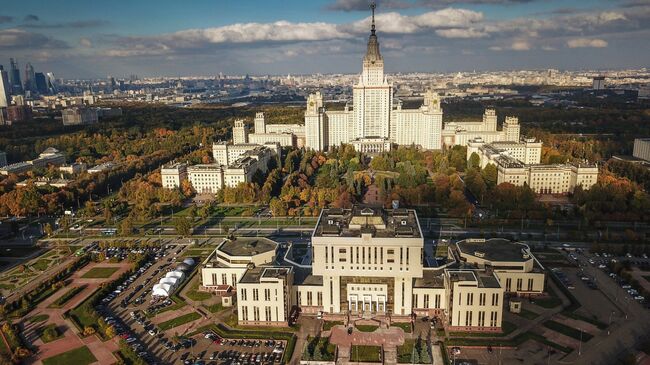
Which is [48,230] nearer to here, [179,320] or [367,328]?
[179,320]

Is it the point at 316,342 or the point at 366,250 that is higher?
the point at 366,250

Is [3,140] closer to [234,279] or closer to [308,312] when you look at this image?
[234,279]

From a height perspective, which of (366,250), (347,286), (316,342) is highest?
(366,250)

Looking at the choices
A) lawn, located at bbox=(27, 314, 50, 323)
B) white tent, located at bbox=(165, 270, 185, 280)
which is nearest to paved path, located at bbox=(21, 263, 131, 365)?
lawn, located at bbox=(27, 314, 50, 323)

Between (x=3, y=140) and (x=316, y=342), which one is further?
(x=3, y=140)

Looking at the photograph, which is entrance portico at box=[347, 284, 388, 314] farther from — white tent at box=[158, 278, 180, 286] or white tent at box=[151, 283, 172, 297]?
white tent at box=[158, 278, 180, 286]

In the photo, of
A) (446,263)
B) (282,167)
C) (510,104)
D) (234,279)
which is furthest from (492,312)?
(510,104)
